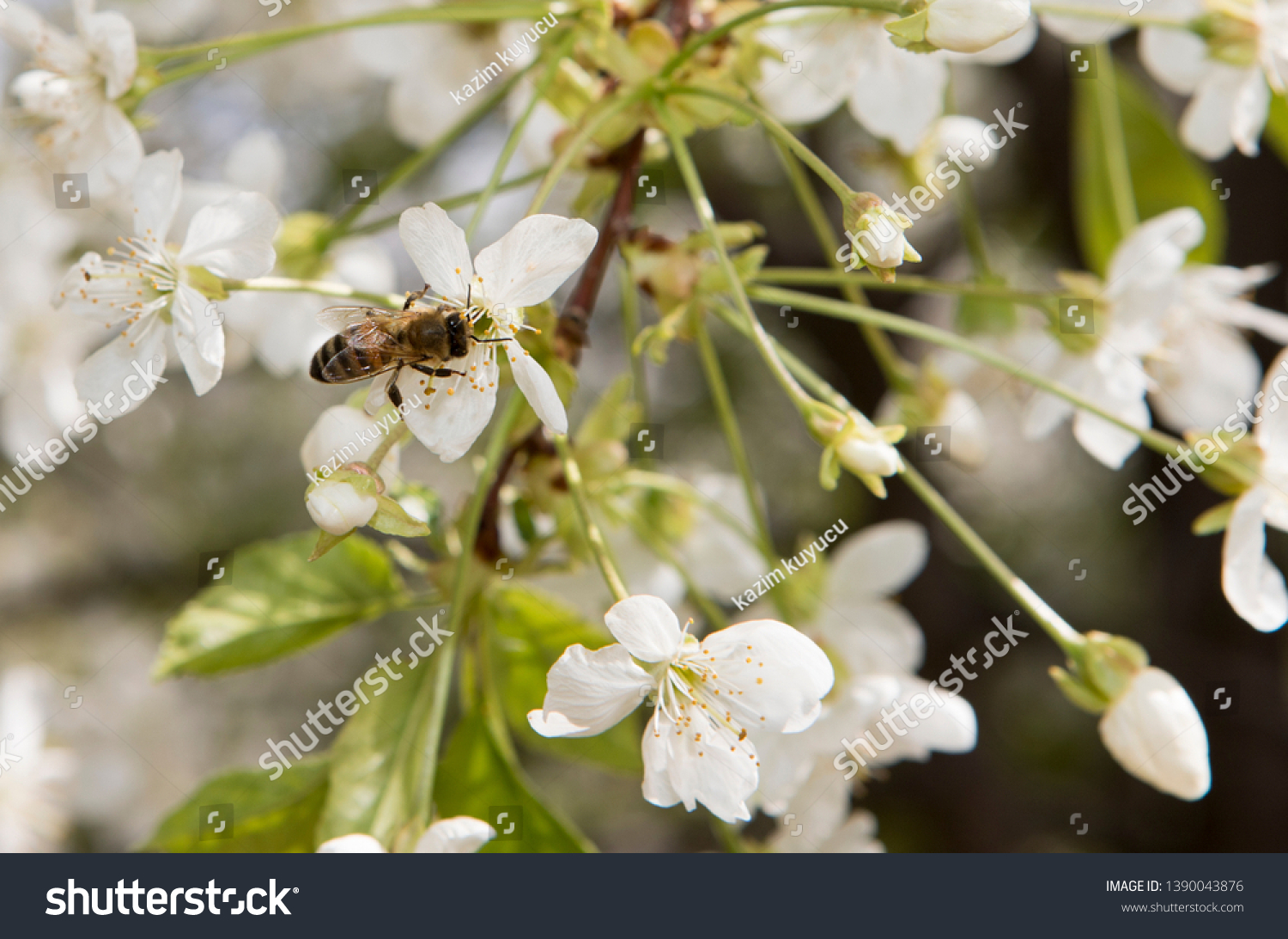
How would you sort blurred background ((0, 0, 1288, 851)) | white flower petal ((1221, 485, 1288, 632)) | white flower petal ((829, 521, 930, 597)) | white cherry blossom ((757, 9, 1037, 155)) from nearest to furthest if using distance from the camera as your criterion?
white flower petal ((1221, 485, 1288, 632))
white cherry blossom ((757, 9, 1037, 155))
white flower petal ((829, 521, 930, 597))
blurred background ((0, 0, 1288, 851))

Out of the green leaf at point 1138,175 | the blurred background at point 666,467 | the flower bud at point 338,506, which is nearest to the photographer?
the flower bud at point 338,506

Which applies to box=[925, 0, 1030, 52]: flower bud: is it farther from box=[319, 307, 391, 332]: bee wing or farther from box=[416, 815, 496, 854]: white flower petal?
box=[416, 815, 496, 854]: white flower petal

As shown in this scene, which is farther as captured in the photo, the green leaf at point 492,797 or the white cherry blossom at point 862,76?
the white cherry blossom at point 862,76

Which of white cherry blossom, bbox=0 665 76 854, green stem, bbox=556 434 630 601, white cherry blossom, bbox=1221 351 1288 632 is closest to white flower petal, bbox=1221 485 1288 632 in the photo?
white cherry blossom, bbox=1221 351 1288 632

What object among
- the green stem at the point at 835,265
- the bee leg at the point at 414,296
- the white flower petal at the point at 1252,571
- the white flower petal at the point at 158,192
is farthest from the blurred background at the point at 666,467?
the bee leg at the point at 414,296

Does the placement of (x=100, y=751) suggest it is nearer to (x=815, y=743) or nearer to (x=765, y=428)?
(x=765, y=428)
